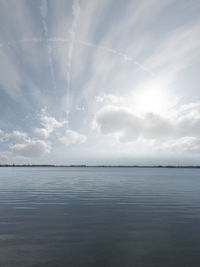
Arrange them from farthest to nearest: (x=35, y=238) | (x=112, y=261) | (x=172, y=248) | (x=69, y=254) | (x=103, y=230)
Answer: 1. (x=103, y=230)
2. (x=35, y=238)
3. (x=172, y=248)
4. (x=69, y=254)
5. (x=112, y=261)

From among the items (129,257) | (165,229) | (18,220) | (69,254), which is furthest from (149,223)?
(18,220)

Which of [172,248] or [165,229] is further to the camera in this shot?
[165,229]

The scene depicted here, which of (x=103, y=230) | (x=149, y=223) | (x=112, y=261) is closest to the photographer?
(x=112, y=261)

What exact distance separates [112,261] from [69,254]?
10.1 ft

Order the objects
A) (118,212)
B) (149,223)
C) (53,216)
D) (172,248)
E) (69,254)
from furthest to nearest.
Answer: (118,212) < (53,216) < (149,223) < (172,248) < (69,254)

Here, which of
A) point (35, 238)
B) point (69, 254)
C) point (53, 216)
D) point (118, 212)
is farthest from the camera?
point (118, 212)

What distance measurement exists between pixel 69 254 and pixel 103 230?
5.48 meters

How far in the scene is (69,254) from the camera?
441 inches

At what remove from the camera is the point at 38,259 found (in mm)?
10539

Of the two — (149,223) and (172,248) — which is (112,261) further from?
(149,223)

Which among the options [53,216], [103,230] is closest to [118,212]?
[103,230]

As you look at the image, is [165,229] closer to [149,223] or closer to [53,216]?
[149,223]

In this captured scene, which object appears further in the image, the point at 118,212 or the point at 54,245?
the point at 118,212

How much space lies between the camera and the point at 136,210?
23.8 metres
